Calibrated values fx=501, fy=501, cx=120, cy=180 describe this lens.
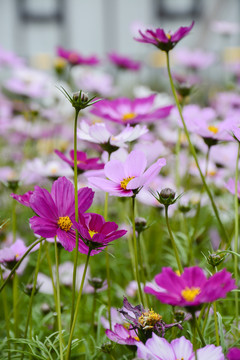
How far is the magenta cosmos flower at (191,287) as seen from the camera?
0.36 m

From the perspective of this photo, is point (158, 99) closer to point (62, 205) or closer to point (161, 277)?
point (62, 205)

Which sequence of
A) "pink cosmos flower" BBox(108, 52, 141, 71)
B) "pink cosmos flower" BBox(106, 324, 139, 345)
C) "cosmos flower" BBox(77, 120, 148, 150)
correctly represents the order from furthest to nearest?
1. "pink cosmos flower" BBox(108, 52, 141, 71)
2. "cosmos flower" BBox(77, 120, 148, 150)
3. "pink cosmos flower" BBox(106, 324, 139, 345)

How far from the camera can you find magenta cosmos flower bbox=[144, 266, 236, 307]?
358 millimetres

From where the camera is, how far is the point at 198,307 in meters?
0.38

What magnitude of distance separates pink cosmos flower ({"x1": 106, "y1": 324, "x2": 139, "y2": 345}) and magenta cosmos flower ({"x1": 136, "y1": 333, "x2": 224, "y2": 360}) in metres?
0.05

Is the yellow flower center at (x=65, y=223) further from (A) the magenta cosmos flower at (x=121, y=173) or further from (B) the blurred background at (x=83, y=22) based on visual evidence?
(B) the blurred background at (x=83, y=22)

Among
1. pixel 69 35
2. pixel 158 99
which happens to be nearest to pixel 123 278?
pixel 158 99

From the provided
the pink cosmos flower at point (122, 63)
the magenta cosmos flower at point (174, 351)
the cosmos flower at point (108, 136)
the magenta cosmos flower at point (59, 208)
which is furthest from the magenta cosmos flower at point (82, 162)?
the pink cosmos flower at point (122, 63)

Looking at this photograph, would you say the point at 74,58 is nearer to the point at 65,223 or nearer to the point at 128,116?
the point at 128,116

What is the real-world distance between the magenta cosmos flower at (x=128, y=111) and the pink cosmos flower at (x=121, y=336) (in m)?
0.31

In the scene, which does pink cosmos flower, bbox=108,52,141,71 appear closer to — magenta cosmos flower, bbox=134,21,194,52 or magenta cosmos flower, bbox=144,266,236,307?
magenta cosmos flower, bbox=134,21,194,52

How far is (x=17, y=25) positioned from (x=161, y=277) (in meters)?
6.71

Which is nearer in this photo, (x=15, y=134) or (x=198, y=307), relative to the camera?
(x=198, y=307)

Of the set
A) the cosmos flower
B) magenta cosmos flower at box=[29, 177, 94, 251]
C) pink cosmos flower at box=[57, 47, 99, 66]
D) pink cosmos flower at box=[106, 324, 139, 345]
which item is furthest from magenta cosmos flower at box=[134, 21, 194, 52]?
pink cosmos flower at box=[57, 47, 99, 66]
